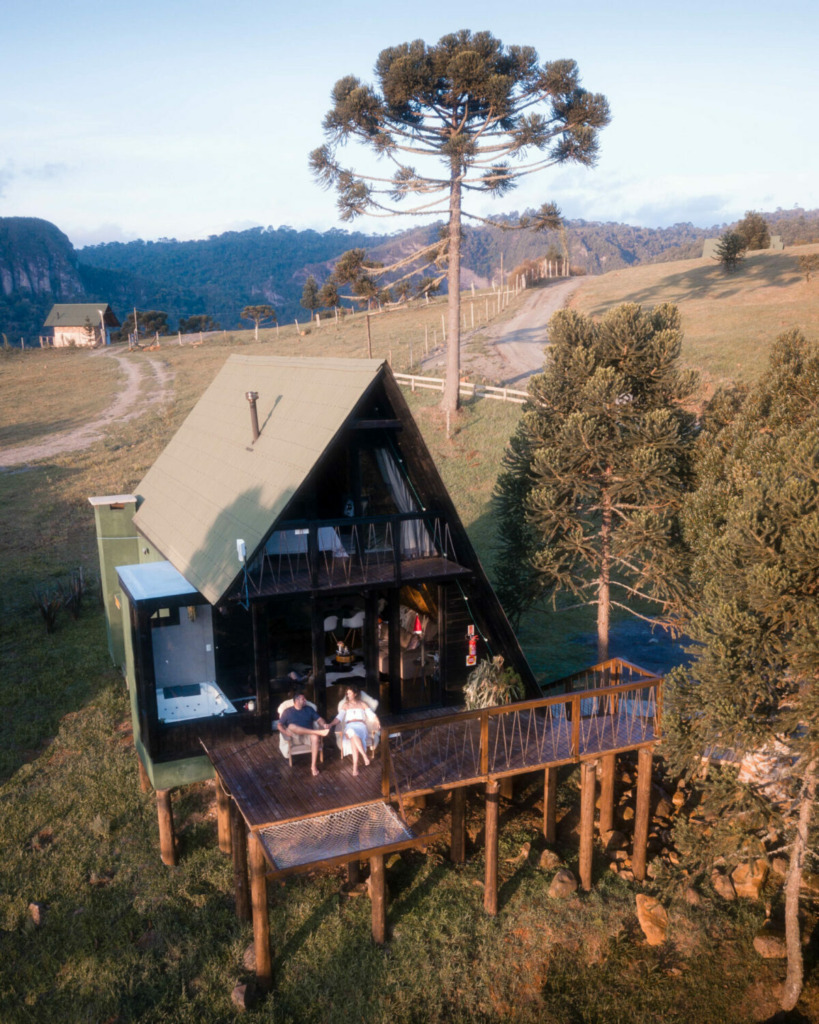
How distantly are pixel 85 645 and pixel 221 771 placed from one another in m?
11.1

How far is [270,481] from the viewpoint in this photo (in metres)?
12.0

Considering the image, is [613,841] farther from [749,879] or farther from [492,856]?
[492,856]

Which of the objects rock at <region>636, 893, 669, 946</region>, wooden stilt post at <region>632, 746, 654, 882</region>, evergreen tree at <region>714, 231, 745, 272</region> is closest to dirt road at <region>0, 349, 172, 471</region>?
wooden stilt post at <region>632, 746, 654, 882</region>

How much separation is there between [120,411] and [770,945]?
155 feet

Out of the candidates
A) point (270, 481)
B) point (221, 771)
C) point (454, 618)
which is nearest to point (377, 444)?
point (270, 481)

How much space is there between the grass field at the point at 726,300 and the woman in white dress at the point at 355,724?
27.8 meters

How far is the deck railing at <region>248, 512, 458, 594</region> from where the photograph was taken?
11.8 meters

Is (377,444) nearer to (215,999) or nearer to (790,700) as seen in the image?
(790,700)

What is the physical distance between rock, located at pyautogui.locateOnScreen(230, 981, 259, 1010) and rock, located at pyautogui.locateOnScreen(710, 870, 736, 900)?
698 cm

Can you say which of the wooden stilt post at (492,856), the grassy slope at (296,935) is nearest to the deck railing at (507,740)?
the wooden stilt post at (492,856)

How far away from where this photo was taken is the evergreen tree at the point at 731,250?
64.6 meters

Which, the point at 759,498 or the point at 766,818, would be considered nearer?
the point at 759,498

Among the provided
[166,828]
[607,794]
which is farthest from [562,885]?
[166,828]

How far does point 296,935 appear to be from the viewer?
1056cm
